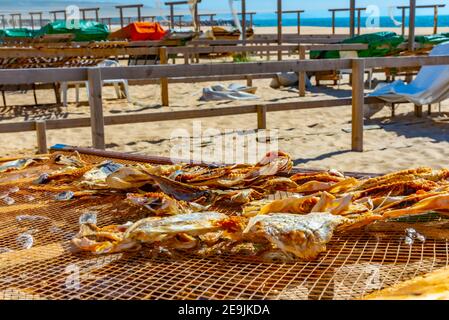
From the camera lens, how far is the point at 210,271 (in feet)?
6.10

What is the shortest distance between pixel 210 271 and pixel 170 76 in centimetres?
329

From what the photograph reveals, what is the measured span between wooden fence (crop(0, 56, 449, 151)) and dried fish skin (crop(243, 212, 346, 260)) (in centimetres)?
274

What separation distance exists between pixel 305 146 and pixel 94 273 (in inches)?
176

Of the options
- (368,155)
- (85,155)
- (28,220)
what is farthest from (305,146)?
(28,220)

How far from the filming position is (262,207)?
2.38 meters

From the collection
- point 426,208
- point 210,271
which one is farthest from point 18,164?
point 426,208

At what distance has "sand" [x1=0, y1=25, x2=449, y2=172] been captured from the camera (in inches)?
214

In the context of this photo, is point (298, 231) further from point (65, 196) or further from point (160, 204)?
point (65, 196)

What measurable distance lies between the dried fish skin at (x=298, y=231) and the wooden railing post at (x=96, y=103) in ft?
9.11

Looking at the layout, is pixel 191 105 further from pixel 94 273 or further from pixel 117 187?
pixel 94 273

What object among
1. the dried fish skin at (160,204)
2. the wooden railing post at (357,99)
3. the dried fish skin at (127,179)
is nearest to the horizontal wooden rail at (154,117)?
the wooden railing post at (357,99)

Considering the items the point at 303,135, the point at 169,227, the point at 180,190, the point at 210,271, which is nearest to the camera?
the point at 210,271
